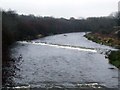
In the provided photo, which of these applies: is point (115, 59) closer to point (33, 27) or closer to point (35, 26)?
point (33, 27)

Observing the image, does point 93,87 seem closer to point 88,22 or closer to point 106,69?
point 106,69

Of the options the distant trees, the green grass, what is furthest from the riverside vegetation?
the green grass

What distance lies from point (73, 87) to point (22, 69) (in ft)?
23.2

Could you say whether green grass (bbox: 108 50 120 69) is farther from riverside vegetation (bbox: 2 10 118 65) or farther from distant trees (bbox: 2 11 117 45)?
distant trees (bbox: 2 11 117 45)

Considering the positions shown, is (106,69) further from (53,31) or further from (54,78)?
(53,31)

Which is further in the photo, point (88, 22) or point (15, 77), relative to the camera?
point (88, 22)

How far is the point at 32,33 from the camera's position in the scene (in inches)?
2746

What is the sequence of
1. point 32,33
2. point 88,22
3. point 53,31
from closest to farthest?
point 32,33 → point 53,31 → point 88,22

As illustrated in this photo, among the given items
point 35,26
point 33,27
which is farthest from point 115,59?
point 35,26

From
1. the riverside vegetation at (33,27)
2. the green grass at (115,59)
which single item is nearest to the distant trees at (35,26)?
the riverside vegetation at (33,27)

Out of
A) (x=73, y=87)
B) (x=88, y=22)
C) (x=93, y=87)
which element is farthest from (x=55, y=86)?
(x=88, y=22)

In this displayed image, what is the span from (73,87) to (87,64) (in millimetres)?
9516

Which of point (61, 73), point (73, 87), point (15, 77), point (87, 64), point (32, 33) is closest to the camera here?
point (73, 87)

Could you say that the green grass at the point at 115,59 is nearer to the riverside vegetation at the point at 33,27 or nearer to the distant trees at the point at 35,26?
the riverside vegetation at the point at 33,27
